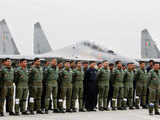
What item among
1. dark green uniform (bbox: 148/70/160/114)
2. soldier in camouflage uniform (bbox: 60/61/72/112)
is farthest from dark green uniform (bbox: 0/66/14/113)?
dark green uniform (bbox: 148/70/160/114)

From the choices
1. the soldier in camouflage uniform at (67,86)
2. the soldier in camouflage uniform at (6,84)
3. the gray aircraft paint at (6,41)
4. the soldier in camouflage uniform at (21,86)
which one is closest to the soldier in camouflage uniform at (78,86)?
the soldier in camouflage uniform at (67,86)

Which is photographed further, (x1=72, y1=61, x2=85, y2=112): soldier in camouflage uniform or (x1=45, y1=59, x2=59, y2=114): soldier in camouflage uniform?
(x1=72, y1=61, x2=85, y2=112): soldier in camouflage uniform

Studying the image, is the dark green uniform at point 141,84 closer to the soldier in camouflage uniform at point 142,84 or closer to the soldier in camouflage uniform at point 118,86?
the soldier in camouflage uniform at point 142,84

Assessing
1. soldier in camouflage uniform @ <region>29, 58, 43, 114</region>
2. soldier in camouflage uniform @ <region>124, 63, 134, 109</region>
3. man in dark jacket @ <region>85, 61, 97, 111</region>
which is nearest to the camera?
soldier in camouflage uniform @ <region>29, 58, 43, 114</region>

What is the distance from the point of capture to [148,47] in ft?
168

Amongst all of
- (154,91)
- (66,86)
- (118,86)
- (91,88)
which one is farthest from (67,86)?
(154,91)

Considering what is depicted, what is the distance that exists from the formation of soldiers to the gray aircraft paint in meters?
30.3

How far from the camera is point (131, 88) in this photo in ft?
40.9

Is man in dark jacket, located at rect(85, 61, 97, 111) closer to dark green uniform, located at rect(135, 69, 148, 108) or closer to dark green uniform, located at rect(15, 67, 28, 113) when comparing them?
dark green uniform, located at rect(135, 69, 148, 108)

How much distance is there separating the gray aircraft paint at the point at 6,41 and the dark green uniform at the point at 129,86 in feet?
99.8

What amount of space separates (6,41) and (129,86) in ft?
102

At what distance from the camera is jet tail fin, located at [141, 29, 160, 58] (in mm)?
50750

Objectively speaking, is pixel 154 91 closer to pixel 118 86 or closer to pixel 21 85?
pixel 118 86

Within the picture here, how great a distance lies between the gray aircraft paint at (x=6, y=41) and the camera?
135 feet
